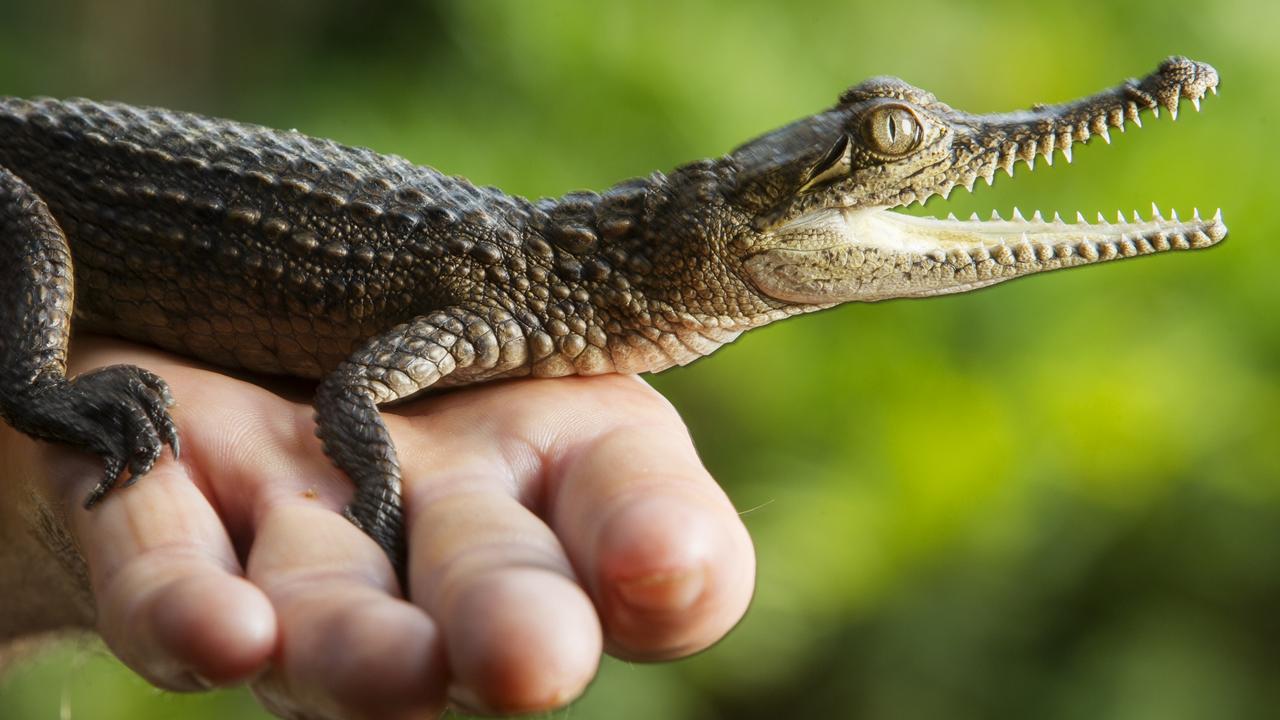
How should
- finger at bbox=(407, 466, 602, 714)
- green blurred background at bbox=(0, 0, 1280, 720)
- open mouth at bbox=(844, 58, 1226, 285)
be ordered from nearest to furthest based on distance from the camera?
finger at bbox=(407, 466, 602, 714) → open mouth at bbox=(844, 58, 1226, 285) → green blurred background at bbox=(0, 0, 1280, 720)

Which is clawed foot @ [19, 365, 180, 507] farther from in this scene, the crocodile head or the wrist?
the crocodile head

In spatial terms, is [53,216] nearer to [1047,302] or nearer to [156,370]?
[156,370]

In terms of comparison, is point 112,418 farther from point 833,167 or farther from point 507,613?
point 833,167

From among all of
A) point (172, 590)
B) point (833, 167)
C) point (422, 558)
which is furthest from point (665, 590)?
point (833, 167)

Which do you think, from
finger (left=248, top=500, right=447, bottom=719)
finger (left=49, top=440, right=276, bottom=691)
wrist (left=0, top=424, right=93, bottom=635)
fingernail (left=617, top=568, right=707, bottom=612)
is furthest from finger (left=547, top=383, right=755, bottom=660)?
A: wrist (left=0, top=424, right=93, bottom=635)

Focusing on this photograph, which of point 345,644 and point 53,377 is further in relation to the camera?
point 53,377

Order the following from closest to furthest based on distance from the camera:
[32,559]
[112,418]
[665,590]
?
1. [665,590]
2. [112,418]
3. [32,559]

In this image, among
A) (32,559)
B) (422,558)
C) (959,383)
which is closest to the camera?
(422,558)

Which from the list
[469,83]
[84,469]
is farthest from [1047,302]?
[84,469]
